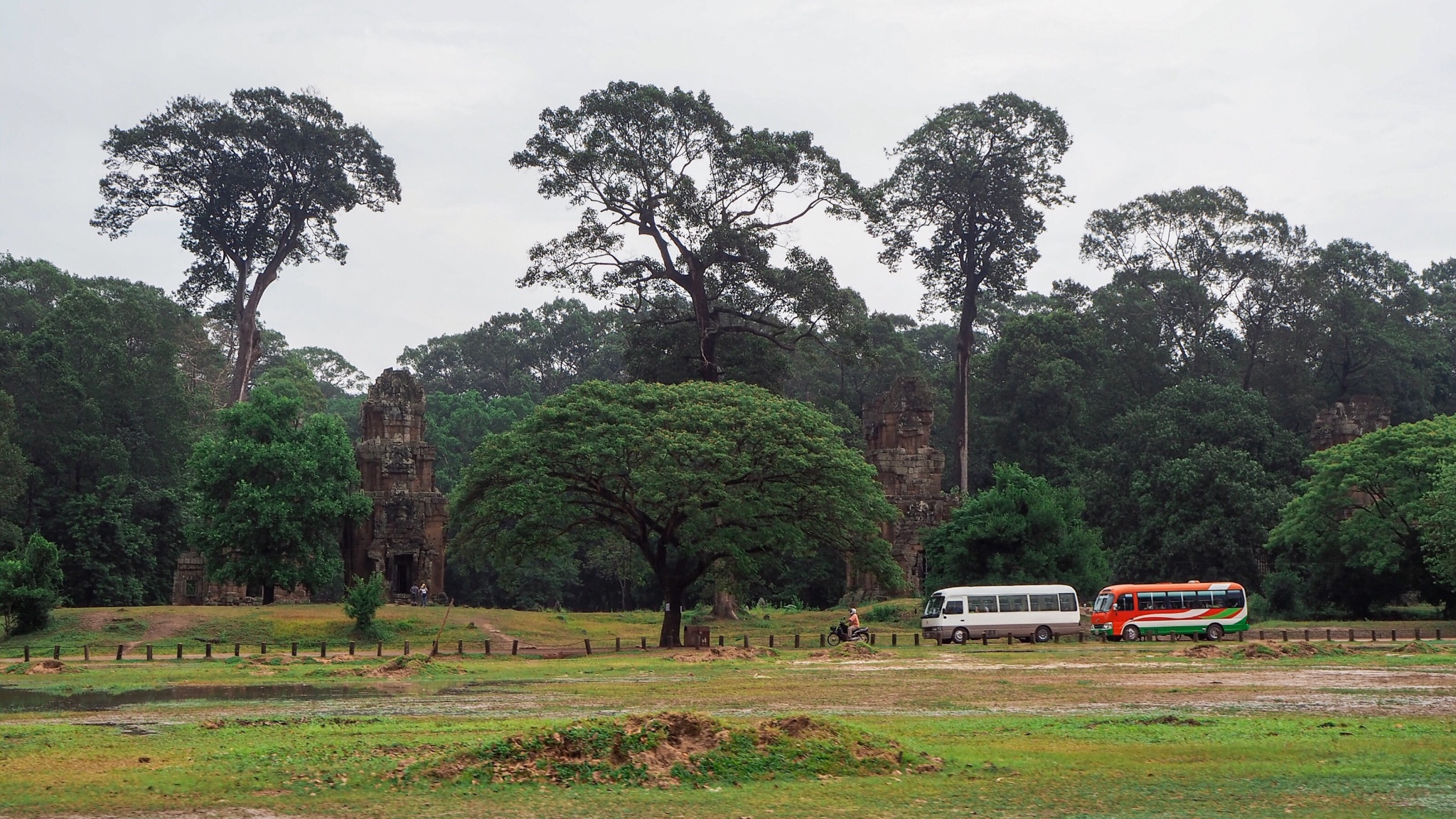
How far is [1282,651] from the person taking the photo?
33219 mm

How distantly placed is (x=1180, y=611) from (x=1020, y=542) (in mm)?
7891

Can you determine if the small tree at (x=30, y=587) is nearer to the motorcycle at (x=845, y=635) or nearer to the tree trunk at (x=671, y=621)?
the tree trunk at (x=671, y=621)

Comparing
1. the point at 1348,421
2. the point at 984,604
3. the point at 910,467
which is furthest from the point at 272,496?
the point at 1348,421

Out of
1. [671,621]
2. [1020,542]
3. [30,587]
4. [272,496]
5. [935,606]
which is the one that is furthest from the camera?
[272,496]

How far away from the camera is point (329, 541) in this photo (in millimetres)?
54656

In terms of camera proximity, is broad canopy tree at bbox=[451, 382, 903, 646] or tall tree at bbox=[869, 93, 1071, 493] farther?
tall tree at bbox=[869, 93, 1071, 493]

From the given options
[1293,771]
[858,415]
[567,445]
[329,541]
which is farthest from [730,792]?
[858,415]

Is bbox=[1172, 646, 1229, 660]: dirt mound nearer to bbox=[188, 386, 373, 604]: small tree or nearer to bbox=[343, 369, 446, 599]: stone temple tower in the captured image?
bbox=[188, 386, 373, 604]: small tree

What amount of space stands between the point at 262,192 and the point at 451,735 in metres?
53.1

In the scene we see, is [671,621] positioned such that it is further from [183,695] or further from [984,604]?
[183,695]

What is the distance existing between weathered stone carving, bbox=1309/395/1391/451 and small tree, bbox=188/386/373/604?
136 ft

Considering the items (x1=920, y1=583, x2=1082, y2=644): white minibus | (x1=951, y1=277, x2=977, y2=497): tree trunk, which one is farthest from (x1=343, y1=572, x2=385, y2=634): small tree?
(x1=951, y1=277, x2=977, y2=497): tree trunk

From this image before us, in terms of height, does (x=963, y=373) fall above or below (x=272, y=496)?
above

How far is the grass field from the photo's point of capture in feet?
42.0
